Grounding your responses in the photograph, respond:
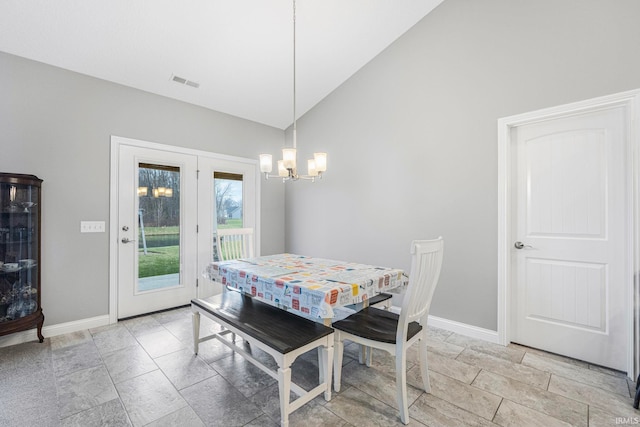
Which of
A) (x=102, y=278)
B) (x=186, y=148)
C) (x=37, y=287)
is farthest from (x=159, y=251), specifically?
(x=186, y=148)

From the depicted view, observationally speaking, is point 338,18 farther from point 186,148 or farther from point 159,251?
point 159,251

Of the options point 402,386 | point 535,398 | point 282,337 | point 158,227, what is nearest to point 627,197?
point 535,398

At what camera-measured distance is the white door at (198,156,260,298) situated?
391 cm

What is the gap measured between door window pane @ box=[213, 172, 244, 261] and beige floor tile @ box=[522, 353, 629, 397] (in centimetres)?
373

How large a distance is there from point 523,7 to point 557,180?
1600mm

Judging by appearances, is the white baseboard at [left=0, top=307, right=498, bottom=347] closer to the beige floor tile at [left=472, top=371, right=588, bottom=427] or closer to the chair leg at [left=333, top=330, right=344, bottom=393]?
the beige floor tile at [left=472, top=371, right=588, bottom=427]

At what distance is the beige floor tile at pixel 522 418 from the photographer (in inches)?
66.2

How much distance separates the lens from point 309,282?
1.93m

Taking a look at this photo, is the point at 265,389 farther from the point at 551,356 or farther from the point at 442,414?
the point at 551,356

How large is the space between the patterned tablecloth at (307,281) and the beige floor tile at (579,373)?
1360 mm

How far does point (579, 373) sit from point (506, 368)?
1.74 feet

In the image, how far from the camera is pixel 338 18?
3064 millimetres

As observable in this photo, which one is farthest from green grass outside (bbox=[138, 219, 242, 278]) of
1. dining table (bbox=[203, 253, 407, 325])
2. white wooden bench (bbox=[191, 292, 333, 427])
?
white wooden bench (bbox=[191, 292, 333, 427])

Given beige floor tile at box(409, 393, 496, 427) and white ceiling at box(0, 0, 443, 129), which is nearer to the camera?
beige floor tile at box(409, 393, 496, 427)
